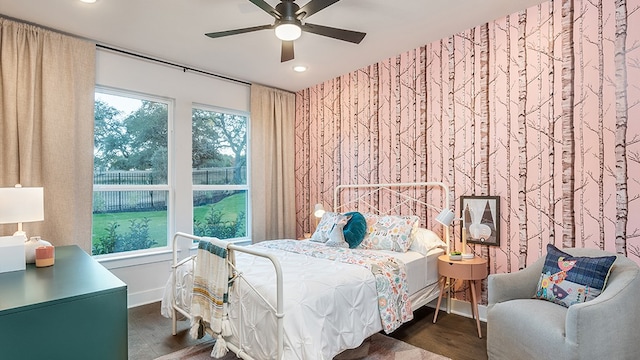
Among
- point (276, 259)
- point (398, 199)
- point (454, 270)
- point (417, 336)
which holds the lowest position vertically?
point (417, 336)

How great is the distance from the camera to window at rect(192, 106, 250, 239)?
4.11m

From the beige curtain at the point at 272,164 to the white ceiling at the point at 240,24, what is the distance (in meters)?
0.82

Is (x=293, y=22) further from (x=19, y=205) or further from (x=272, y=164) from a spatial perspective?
(x=272, y=164)

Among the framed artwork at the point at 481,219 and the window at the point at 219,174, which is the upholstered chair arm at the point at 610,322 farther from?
the window at the point at 219,174

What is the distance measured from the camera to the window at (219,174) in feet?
13.5

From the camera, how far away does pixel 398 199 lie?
3.76 meters

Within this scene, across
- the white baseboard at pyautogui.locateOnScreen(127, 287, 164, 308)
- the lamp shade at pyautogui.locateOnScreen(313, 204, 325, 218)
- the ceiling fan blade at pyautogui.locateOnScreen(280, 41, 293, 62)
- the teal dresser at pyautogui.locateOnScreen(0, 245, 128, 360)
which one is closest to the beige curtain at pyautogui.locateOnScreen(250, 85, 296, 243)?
the lamp shade at pyautogui.locateOnScreen(313, 204, 325, 218)

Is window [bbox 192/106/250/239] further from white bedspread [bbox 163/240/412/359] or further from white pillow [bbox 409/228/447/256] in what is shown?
white pillow [bbox 409/228/447/256]

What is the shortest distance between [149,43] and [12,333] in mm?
2845

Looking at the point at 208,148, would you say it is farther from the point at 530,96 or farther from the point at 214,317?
the point at 530,96

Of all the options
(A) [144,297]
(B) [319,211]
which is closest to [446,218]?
(B) [319,211]

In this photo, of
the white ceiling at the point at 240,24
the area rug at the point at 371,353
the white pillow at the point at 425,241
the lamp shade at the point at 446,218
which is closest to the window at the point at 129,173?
the white ceiling at the point at 240,24

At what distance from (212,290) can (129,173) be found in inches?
84.7

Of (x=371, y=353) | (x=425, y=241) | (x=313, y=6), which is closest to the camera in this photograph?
(x=313, y=6)
